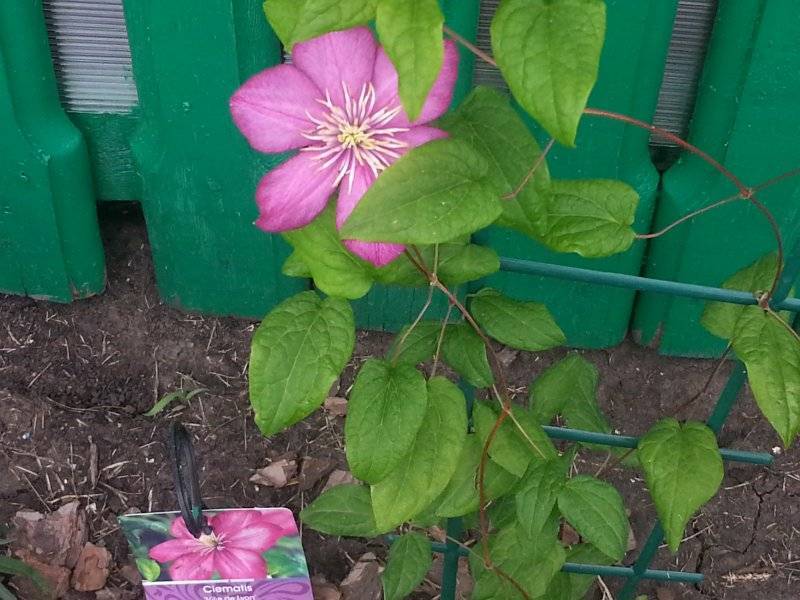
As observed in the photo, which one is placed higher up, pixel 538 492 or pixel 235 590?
pixel 538 492

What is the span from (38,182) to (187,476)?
664mm

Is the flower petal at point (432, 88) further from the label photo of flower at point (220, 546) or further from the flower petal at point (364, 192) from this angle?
the label photo of flower at point (220, 546)

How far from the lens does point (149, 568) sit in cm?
137

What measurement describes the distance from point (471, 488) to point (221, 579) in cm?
44

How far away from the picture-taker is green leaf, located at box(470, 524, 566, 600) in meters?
1.24

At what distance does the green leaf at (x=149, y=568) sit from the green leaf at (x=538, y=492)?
1.82ft

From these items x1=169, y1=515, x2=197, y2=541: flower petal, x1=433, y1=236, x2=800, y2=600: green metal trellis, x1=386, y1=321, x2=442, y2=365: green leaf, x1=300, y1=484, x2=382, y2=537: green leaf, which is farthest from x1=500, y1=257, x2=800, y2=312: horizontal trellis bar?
x1=169, y1=515, x2=197, y2=541: flower petal

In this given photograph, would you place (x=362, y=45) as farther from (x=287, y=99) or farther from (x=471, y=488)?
(x=471, y=488)

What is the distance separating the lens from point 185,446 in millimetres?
1234

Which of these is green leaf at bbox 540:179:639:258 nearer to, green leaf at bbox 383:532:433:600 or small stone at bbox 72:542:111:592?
green leaf at bbox 383:532:433:600

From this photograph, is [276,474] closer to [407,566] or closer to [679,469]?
[407,566]

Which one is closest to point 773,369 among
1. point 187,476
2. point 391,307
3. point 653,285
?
point 653,285

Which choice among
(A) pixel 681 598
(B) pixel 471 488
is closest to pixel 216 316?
(B) pixel 471 488

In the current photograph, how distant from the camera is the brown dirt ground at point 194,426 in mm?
1686
